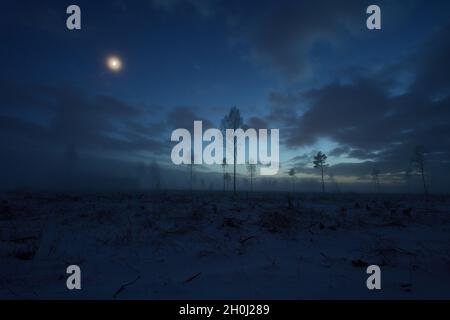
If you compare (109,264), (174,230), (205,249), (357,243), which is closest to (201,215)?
(174,230)

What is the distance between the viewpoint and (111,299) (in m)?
3.66

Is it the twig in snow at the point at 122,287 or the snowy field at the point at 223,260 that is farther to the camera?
the snowy field at the point at 223,260

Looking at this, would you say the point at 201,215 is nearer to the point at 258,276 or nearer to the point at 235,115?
the point at 258,276

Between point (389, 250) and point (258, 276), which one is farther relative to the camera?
point (389, 250)

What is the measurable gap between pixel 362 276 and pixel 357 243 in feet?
9.59

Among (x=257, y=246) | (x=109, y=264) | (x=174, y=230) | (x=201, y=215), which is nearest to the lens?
(x=109, y=264)

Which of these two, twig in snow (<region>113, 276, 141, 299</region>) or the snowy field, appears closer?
twig in snow (<region>113, 276, 141, 299</region>)

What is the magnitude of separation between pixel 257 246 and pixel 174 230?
3.36 meters

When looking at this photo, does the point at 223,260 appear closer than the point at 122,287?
No
